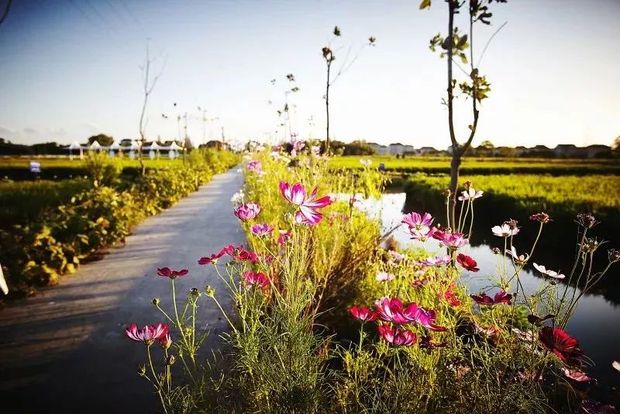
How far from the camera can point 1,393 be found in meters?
1.87

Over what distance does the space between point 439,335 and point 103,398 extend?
5.56 ft

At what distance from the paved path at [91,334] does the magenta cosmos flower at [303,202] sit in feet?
4.23

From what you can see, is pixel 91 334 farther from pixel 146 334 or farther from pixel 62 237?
pixel 62 237

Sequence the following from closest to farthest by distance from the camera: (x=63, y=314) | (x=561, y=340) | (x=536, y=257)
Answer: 1. (x=561, y=340)
2. (x=63, y=314)
3. (x=536, y=257)

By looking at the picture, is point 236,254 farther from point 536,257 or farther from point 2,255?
point 536,257

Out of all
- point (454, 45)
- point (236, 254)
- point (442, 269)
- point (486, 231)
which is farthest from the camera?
point (486, 231)

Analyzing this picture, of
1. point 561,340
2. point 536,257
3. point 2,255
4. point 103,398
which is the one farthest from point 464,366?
point 536,257

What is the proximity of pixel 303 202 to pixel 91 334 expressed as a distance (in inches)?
80.3

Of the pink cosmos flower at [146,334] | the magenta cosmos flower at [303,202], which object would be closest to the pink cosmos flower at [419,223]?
the magenta cosmos flower at [303,202]

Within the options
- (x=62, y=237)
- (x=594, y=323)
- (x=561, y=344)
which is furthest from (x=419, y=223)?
(x=62, y=237)

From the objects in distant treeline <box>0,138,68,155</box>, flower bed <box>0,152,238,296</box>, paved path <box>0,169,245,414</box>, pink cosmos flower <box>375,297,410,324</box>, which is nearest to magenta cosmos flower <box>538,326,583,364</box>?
pink cosmos flower <box>375,297,410,324</box>

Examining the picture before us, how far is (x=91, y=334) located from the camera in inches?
94.9

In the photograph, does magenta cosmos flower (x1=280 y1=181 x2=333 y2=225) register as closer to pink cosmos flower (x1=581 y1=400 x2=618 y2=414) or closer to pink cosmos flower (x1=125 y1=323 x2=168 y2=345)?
pink cosmos flower (x1=125 y1=323 x2=168 y2=345)

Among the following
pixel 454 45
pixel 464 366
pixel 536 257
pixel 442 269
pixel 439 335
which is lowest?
Result: pixel 536 257
